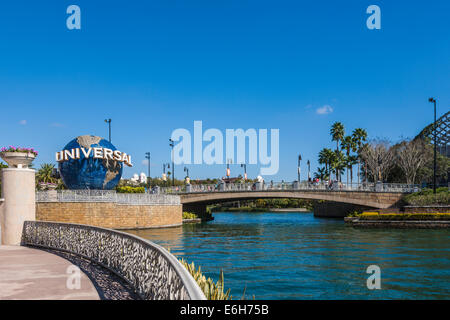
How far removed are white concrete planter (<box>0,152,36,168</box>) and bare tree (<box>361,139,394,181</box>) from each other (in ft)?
193

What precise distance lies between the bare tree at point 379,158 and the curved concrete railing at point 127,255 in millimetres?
59290

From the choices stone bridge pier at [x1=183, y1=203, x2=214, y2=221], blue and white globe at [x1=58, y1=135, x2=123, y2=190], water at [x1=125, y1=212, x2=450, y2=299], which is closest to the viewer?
water at [x1=125, y1=212, x2=450, y2=299]

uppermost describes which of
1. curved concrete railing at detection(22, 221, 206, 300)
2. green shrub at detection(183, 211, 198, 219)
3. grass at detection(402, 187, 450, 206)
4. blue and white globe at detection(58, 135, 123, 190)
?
blue and white globe at detection(58, 135, 123, 190)

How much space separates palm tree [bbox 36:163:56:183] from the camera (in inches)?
3822

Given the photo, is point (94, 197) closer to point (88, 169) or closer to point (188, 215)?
point (88, 169)

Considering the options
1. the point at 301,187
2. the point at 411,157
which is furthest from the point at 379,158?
the point at 301,187

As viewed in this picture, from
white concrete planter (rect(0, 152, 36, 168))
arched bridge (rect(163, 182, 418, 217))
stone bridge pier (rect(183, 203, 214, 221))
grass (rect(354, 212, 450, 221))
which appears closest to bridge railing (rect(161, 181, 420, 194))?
Result: arched bridge (rect(163, 182, 418, 217))

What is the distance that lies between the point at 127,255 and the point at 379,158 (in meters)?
66.7

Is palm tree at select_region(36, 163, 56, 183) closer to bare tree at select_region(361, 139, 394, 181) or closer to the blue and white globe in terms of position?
the blue and white globe

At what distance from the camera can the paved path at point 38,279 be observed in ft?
29.2

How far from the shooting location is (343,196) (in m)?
57.1

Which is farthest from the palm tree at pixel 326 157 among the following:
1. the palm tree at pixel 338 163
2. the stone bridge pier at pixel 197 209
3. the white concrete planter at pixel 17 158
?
the white concrete planter at pixel 17 158
